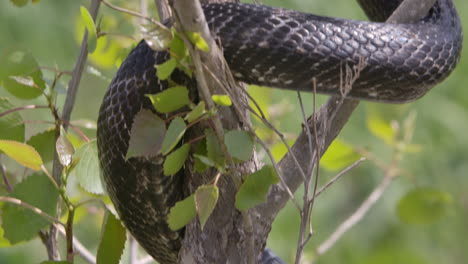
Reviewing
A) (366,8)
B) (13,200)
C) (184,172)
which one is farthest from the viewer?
(366,8)

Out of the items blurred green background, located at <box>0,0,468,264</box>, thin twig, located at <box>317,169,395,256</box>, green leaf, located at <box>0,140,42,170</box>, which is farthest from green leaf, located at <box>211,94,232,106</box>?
blurred green background, located at <box>0,0,468,264</box>

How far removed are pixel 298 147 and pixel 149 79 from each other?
381 mm

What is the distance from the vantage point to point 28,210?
64.8 inches

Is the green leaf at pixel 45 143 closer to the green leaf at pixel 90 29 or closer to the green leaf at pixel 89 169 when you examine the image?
the green leaf at pixel 89 169

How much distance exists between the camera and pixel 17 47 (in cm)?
183

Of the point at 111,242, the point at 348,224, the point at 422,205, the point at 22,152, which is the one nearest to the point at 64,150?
the point at 22,152

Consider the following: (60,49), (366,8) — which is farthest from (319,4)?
(366,8)

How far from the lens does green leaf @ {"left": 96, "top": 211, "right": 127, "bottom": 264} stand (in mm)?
1633

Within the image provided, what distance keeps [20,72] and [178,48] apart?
23.2 inches

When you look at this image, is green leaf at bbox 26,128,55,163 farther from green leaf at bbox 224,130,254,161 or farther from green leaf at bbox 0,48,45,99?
green leaf at bbox 224,130,254,161

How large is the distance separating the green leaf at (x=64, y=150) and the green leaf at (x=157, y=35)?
1.33 ft

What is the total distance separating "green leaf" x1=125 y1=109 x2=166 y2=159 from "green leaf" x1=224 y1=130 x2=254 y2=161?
0.12m

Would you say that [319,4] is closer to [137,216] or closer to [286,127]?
[286,127]

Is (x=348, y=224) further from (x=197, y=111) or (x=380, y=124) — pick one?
(x=197, y=111)
